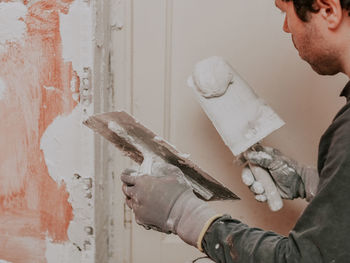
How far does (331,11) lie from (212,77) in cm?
49

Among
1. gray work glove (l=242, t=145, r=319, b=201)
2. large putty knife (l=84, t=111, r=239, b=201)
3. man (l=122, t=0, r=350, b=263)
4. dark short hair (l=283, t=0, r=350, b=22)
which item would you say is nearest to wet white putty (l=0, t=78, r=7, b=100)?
large putty knife (l=84, t=111, r=239, b=201)

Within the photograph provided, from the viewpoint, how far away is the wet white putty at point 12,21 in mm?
1355

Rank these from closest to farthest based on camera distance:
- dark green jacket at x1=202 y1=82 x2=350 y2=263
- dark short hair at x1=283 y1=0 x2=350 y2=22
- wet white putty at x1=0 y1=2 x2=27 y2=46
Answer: dark green jacket at x1=202 y1=82 x2=350 y2=263, dark short hair at x1=283 y1=0 x2=350 y2=22, wet white putty at x1=0 y1=2 x2=27 y2=46

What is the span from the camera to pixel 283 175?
142 centimetres

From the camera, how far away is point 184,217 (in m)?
1.05

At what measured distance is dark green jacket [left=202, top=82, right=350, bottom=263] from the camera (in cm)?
85

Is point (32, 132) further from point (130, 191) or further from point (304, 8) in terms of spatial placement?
point (304, 8)

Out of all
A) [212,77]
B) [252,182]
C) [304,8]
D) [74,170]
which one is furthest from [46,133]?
[304,8]

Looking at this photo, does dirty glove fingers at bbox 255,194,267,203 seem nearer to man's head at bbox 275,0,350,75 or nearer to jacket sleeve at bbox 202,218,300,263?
jacket sleeve at bbox 202,218,300,263

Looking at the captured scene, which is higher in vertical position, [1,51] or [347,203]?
[1,51]

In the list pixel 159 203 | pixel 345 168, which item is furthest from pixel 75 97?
pixel 345 168

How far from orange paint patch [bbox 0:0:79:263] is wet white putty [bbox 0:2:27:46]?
0.02m

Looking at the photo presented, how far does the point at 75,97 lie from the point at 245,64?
62cm

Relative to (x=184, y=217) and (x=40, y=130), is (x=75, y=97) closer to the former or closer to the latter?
(x=40, y=130)
